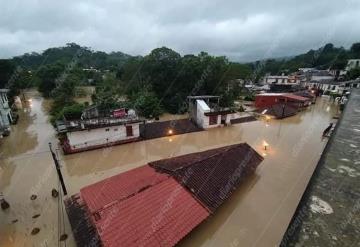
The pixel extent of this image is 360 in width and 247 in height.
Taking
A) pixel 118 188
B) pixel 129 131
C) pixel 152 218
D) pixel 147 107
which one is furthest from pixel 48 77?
pixel 152 218

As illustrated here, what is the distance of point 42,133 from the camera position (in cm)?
2466

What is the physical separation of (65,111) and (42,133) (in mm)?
4703

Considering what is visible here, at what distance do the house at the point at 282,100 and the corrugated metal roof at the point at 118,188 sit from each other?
1248 inches

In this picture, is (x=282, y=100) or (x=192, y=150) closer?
(x=192, y=150)

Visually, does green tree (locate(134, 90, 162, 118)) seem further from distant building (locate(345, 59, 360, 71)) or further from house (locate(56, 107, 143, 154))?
distant building (locate(345, 59, 360, 71))

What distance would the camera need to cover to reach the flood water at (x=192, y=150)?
10047mm

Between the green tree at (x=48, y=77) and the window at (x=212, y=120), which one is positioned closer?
the window at (x=212, y=120)

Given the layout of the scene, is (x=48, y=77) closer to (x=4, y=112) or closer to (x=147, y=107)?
(x=4, y=112)

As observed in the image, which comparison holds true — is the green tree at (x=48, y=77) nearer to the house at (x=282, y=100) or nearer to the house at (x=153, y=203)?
the house at (x=282, y=100)

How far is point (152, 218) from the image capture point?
27.5ft

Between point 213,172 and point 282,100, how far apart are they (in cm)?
2991

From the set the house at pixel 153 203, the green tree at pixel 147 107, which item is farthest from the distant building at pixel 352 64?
the house at pixel 153 203

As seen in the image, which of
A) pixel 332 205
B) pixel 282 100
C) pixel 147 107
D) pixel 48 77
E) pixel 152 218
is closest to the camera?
pixel 332 205

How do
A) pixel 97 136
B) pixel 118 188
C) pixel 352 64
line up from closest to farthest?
pixel 118 188, pixel 97 136, pixel 352 64
